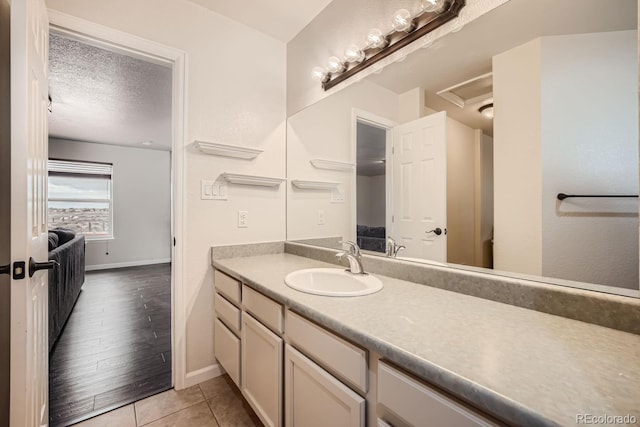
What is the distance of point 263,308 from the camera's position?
4.03 ft

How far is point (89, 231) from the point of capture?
518cm

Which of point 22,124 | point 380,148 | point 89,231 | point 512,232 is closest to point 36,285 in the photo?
point 22,124

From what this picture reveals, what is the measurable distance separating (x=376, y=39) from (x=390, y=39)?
0.24ft

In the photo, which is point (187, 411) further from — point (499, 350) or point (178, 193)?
point (499, 350)

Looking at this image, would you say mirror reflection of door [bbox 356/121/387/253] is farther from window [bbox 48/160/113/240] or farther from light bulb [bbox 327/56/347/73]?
window [bbox 48/160/113/240]

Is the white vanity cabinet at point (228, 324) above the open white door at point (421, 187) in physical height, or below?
below

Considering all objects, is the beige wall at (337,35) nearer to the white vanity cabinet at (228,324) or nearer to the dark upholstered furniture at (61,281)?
the white vanity cabinet at (228,324)

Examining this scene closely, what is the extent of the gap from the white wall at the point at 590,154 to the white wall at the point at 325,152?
765mm

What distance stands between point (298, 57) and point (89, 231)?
5392 millimetres

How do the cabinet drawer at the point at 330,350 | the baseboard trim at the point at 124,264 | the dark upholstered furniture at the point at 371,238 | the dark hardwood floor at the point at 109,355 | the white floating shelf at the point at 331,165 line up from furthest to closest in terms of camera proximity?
the baseboard trim at the point at 124,264
the white floating shelf at the point at 331,165
the dark hardwood floor at the point at 109,355
the dark upholstered furniture at the point at 371,238
the cabinet drawer at the point at 330,350

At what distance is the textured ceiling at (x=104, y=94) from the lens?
2393mm

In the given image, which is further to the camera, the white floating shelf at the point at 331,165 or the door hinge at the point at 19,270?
the white floating shelf at the point at 331,165

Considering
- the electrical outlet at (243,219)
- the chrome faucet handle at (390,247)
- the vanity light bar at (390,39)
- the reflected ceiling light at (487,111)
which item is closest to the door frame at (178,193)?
the electrical outlet at (243,219)

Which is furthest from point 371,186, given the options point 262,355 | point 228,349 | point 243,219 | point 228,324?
point 228,349
